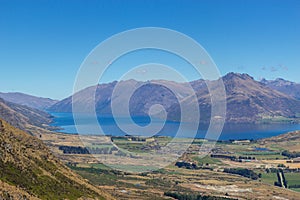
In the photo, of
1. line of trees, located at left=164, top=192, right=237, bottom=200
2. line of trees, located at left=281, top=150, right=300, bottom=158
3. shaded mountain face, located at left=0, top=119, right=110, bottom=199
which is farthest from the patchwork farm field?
shaded mountain face, located at left=0, top=119, right=110, bottom=199

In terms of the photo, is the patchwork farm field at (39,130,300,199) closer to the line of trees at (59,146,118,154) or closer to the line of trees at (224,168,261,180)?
the line of trees at (224,168,261,180)

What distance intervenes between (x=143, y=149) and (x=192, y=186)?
1857 inches

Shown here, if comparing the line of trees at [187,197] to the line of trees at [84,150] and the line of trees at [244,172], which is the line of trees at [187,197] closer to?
the line of trees at [244,172]

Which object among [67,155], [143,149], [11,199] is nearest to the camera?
[11,199]

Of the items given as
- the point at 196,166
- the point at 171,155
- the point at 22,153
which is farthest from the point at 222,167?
the point at 22,153

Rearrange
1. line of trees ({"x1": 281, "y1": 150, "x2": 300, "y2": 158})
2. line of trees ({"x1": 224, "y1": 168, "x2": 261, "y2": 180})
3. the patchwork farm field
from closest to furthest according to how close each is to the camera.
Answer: the patchwork farm field
line of trees ({"x1": 224, "y1": 168, "x2": 261, "y2": 180})
line of trees ({"x1": 281, "y1": 150, "x2": 300, "y2": 158})

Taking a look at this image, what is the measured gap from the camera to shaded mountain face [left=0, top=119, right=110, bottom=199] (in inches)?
1793

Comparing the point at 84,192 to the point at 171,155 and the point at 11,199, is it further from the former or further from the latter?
the point at 171,155

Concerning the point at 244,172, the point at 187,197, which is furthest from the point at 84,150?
the point at 187,197

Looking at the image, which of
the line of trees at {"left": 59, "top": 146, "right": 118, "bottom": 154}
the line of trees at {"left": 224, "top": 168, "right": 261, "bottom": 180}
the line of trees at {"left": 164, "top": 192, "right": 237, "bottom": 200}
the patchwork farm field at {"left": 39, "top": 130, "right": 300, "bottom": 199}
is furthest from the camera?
the line of trees at {"left": 59, "top": 146, "right": 118, "bottom": 154}

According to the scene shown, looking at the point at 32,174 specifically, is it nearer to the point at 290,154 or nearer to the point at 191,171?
the point at 191,171

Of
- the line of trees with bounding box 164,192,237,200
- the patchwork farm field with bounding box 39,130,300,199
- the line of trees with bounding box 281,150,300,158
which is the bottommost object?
the line of trees with bounding box 164,192,237,200

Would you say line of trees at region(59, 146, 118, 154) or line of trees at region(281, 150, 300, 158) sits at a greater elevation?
line of trees at region(281, 150, 300, 158)

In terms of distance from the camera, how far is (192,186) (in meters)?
88.5
